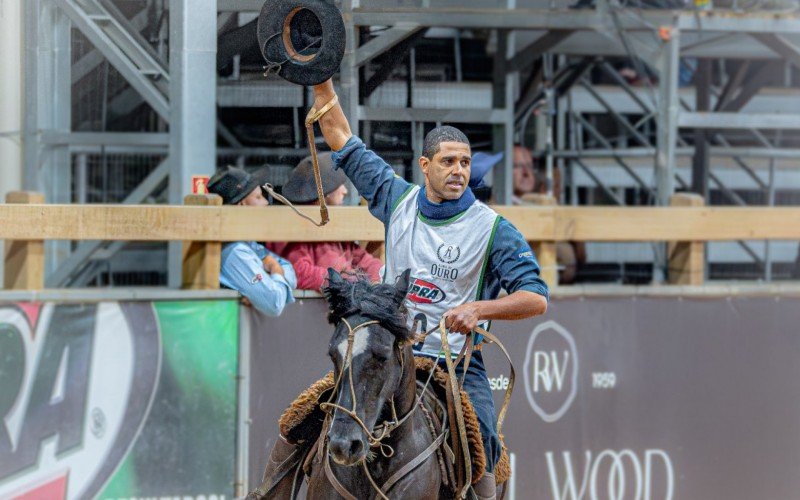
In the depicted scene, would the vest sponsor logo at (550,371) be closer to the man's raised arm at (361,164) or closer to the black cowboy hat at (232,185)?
the black cowboy hat at (232,185)

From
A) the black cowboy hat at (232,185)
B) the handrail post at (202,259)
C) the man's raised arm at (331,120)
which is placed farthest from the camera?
the black cowboy hat at (232,185)

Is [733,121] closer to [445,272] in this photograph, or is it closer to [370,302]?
[445,272]

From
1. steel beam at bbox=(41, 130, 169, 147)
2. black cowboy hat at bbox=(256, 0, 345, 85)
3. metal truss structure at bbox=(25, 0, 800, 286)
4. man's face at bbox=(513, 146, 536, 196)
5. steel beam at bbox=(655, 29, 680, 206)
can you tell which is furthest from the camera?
man's face at bbox=(513, 146, 536, 196)

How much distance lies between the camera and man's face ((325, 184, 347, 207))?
7664 mm

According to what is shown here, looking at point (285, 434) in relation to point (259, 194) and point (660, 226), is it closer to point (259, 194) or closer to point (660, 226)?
point (259, 194)

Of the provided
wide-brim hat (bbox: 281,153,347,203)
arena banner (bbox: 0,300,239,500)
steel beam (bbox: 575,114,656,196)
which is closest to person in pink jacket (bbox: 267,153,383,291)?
wide-brim hat (bbox: 281,153,347,203)

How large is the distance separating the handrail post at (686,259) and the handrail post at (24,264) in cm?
414

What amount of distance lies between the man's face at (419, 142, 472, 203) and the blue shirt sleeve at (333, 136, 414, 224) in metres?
0.28

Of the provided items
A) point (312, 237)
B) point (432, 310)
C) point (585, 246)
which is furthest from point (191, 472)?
point (585, 246)

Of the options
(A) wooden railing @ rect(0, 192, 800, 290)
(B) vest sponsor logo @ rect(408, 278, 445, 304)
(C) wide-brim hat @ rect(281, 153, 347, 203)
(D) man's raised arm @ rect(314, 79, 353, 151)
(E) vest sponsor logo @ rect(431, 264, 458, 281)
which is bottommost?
(B) vest sponsor logo @ rect(408, 278, 445, 304)

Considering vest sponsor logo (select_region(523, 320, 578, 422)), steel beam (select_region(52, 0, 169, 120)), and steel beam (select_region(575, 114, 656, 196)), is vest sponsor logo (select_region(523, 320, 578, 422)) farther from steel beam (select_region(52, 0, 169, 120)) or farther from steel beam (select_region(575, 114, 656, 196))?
steel beam (select_region(575, 114, 656, 196))

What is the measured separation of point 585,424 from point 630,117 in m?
6.21

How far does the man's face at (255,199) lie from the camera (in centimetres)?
771

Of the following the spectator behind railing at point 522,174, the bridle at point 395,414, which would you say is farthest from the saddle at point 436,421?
the spectator behind railing at point 522,174
